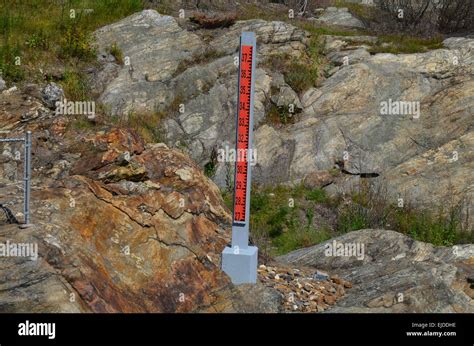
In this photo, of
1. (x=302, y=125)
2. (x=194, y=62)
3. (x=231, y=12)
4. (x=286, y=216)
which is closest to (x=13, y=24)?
(x=194, y=62)

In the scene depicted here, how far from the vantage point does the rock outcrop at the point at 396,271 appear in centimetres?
699

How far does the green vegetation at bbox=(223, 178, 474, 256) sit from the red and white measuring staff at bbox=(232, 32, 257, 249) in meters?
3.69

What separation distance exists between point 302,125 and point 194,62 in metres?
3.67

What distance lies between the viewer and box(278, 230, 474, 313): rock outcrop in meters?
6.99

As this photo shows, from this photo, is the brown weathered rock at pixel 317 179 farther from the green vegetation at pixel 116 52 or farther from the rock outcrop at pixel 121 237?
the green vegetation at pixel 116 52

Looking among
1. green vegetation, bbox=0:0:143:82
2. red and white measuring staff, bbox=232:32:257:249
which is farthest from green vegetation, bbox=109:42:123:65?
red and white measuring staff, bbox=232:32:257:249

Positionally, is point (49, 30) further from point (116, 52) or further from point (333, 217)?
point (333, 217)

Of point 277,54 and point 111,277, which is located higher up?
point 277,54

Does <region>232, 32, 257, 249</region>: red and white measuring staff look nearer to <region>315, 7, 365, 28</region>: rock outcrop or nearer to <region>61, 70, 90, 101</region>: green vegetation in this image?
<region>61, 70, 90, 101</region>: green vegetation

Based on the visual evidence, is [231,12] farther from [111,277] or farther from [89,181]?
[111,277]

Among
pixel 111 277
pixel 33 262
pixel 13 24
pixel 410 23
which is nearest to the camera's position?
pixel 33 262

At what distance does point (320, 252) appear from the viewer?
9680 millimetres

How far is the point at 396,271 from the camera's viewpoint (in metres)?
7.96

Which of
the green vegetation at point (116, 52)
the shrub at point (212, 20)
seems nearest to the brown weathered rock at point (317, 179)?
the green vegetation at point (116, 52)
